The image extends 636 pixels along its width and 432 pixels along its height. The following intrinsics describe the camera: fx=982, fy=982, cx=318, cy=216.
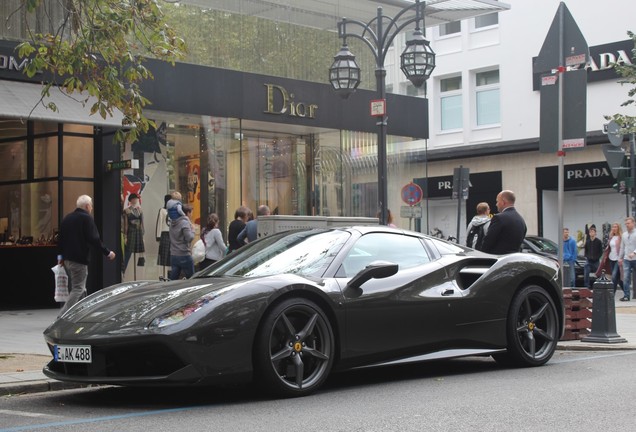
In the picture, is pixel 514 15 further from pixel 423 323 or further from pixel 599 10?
pixel 423 323

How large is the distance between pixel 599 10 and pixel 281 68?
59.0 ft

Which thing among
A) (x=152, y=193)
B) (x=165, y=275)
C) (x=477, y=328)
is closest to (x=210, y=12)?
(x=152, y=193)

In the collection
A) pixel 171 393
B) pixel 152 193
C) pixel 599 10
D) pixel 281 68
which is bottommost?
pixel 171 393

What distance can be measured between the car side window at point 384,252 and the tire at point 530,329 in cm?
112

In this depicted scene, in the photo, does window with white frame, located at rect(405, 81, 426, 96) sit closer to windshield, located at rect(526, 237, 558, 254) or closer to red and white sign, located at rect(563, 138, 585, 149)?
windshield, located at rect(526, 237, 558, 254)

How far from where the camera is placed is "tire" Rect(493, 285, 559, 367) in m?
9.20

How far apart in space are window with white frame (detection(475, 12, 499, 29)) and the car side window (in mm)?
31979

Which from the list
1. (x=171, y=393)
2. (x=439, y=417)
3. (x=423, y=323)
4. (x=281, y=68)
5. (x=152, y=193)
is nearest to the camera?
(x=439, y=417)

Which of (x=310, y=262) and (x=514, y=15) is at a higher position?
(x=514, y=15)

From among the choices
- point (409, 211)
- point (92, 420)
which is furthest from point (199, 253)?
point (92, 420)

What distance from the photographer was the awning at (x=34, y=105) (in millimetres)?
15990

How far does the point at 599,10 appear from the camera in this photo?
3566 cm

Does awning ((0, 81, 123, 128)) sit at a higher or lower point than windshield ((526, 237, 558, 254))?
higher

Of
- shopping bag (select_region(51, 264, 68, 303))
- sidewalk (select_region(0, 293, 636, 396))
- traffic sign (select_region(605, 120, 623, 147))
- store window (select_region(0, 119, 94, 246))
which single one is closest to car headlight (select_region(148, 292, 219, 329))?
sidewalk (select_region(0, 293, 636, 396))
